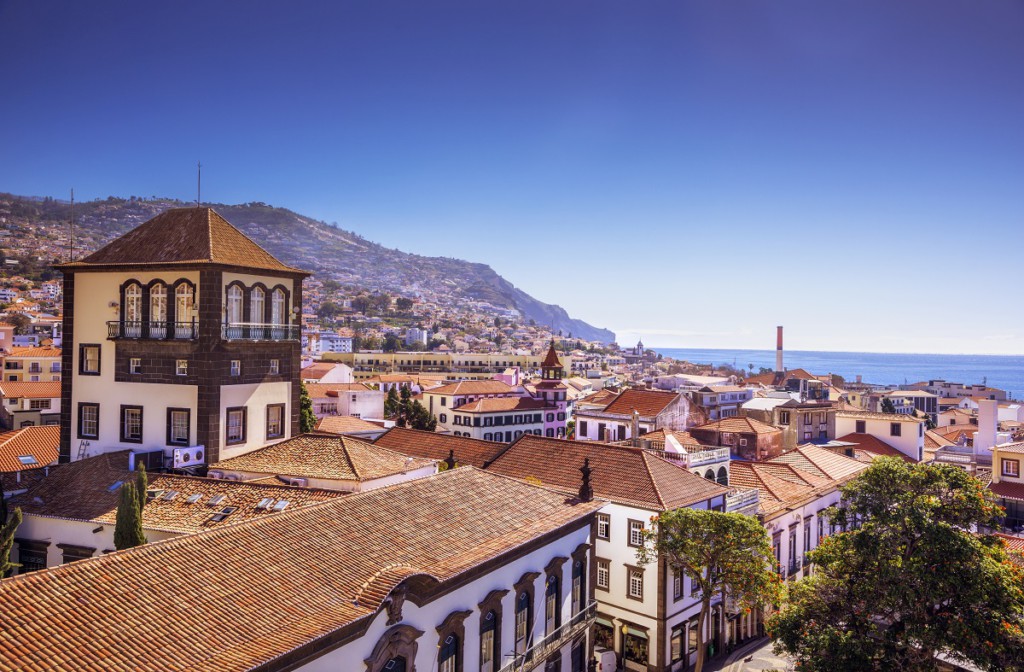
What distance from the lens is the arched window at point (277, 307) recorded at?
28.9 m

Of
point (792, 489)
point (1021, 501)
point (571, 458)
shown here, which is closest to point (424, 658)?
point (571, 458)

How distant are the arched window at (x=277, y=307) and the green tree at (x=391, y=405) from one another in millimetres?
50013

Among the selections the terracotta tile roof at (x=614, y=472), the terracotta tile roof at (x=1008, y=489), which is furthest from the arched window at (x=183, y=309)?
the terracotta tile roof at (x=1008, y=489)

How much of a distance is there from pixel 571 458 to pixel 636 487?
395 centimetres

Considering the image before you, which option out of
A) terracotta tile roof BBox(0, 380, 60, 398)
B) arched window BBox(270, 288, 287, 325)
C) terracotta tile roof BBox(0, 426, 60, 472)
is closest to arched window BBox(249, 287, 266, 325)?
arched window BBox(270, 288, 287, 325)

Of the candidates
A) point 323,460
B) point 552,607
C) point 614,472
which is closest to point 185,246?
point 323,460

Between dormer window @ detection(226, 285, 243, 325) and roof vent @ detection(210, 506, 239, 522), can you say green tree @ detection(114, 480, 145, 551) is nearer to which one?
roof vent @ detection(210, 506, 239, 522)

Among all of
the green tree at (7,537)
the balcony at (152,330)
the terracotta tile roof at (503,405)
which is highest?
the balcony at (152,330)

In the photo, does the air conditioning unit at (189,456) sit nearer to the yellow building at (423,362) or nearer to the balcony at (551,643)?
the balcony at (551,643)

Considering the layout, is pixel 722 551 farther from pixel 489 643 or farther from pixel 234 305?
pixel 234 305

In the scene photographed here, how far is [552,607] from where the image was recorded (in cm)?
2192

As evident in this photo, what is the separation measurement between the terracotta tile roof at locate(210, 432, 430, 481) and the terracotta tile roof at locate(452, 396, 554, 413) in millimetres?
53084

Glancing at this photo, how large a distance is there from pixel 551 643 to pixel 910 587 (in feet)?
32.5

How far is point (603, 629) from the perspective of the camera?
29109 millimetres
